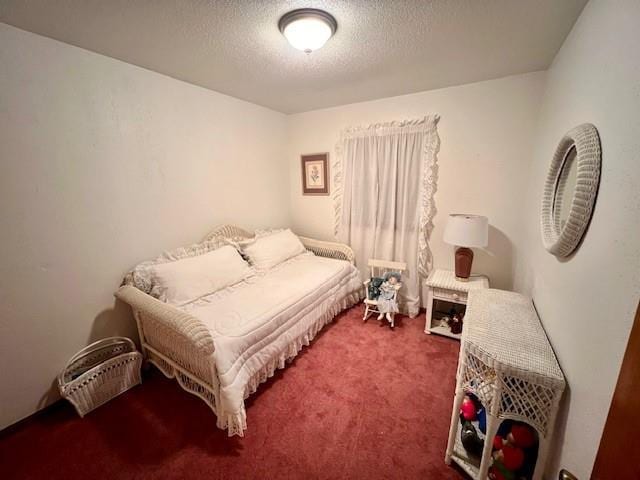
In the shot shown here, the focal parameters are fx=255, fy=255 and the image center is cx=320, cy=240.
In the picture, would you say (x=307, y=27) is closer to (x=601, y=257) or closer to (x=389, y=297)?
(x=601, y=257)

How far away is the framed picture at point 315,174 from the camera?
3084mm

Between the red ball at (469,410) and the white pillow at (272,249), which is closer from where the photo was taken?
the red ball at (469,410)

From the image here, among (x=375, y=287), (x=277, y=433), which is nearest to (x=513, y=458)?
(x=277, y=433)

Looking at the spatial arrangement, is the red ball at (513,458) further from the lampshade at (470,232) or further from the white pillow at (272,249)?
the white pillow at (272,249)

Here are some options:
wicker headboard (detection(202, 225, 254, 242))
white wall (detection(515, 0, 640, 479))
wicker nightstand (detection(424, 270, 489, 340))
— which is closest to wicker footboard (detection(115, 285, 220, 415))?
wicker headboard (detection(202, 225, 254, 242))

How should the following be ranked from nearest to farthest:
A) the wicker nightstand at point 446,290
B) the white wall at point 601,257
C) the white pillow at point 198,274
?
1. the white wall at point 601,257
2. the white pillow at point 198,274
3. the wicker nightstand at point 446,290

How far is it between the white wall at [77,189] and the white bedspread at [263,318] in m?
0.70

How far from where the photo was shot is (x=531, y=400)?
1024 mm

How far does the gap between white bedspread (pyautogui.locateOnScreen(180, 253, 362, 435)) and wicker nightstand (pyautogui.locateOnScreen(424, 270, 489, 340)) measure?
813 mm

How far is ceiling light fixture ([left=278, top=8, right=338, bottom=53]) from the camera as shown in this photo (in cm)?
126

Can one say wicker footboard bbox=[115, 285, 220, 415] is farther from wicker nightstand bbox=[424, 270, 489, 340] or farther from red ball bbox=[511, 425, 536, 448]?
wicker nightstand bbox=[424, 270, 489, 340]

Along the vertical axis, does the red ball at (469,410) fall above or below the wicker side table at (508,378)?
below

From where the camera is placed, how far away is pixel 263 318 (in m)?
1.69

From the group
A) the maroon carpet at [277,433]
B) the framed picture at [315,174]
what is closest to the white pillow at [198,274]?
the maroon carpet at [277,433]
